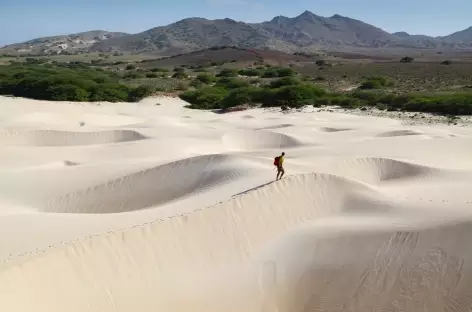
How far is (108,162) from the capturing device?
2059 centimetres

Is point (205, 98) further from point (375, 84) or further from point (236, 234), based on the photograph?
point (236, 234)

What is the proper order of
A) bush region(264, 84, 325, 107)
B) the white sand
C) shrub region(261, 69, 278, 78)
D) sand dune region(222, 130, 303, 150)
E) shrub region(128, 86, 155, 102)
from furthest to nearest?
shrub region(261, 69, 278, 78), shrub region(128, 86, 155, 102), bush region(264, 84, 325, 107), sand dune region(222, 130, 303, 150), the white sand

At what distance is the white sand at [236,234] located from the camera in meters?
9.98

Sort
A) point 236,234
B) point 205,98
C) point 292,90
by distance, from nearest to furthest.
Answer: point 236,234 → point 292,90 → point 205,98

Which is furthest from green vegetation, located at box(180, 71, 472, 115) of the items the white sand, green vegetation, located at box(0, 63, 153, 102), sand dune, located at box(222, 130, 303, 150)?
the white sand

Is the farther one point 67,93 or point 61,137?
point 67,93

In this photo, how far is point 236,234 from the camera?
469 inches

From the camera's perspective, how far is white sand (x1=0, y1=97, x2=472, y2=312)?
393 inches

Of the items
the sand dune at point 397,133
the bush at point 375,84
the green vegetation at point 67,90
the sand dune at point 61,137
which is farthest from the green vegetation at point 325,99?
the sand dune at point 61,137

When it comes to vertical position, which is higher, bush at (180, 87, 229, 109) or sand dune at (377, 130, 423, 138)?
bush at (180, 87, 229, 109)

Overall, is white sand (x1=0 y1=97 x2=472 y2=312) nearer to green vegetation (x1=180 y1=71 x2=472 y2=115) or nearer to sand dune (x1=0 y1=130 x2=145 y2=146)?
sand dune (x1=0 y1=130 x2=145 y2=146)

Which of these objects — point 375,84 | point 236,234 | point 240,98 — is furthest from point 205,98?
point 236,234

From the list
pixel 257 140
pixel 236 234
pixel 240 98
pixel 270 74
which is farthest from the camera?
pixel 270 74

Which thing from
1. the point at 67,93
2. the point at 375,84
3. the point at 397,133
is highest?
the point at 375,84
